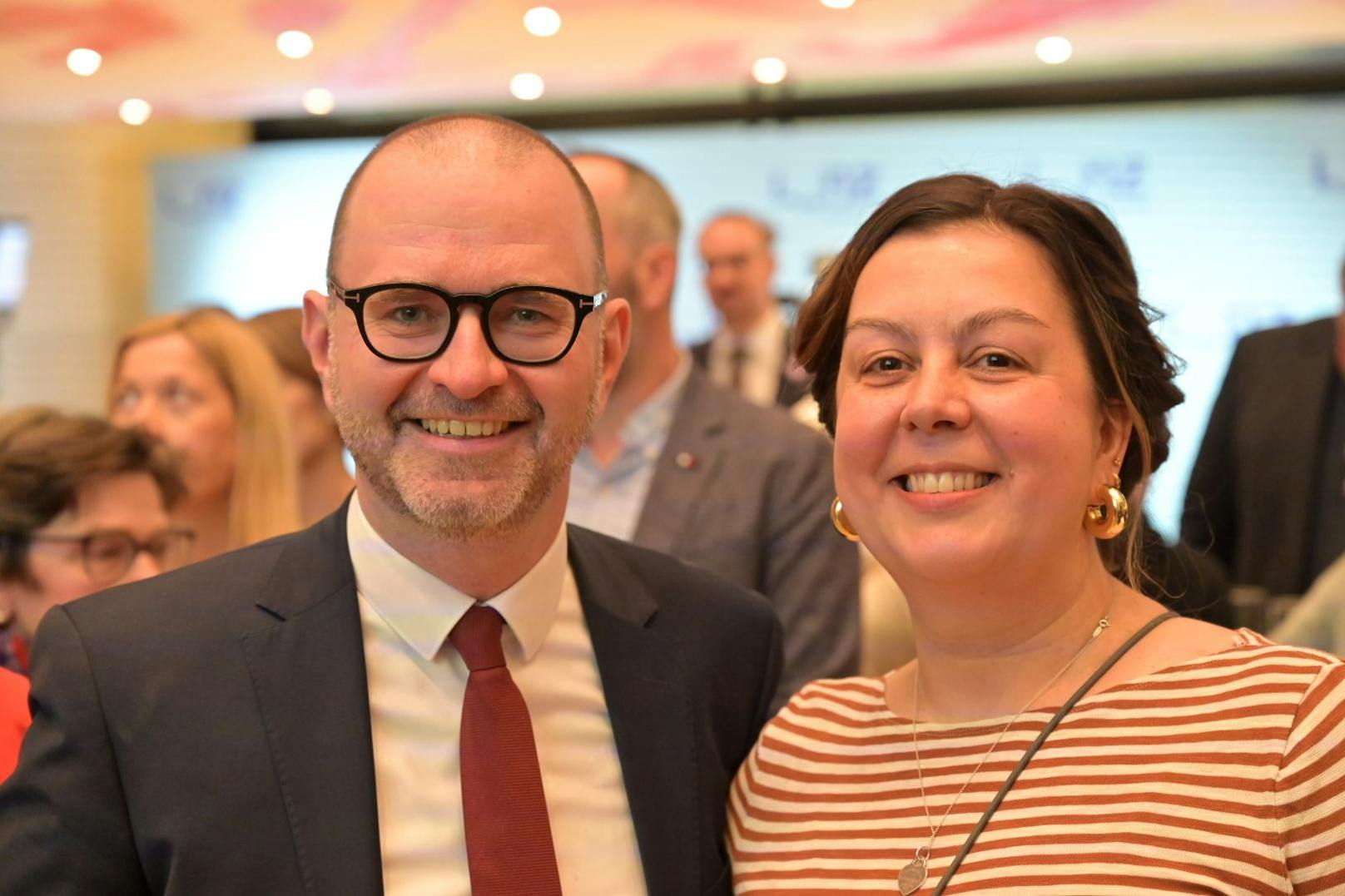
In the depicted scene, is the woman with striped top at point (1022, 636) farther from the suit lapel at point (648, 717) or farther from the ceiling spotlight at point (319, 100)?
the ceiling spotlight at point (319, 100)

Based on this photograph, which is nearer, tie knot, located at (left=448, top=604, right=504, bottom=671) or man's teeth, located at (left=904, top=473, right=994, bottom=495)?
man's teeth, located at (left=904, top=473, right=994, bottom=495)

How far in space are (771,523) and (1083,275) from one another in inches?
60.2

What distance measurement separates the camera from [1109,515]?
78.7 inches

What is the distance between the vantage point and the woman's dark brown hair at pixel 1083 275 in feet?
6.45

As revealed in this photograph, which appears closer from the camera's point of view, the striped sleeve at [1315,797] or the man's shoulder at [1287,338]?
the striped sleeve at [1315,797]

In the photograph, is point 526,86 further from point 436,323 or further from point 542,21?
point 436,323

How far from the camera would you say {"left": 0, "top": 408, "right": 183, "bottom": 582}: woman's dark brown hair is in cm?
288

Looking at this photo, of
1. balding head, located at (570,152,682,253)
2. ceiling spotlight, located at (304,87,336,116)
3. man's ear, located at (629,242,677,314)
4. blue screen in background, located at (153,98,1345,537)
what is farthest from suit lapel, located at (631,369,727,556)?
ceiling spotlight, located at (304,87,336,116)

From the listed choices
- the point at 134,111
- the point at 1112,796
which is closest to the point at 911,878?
the point at 1112,796

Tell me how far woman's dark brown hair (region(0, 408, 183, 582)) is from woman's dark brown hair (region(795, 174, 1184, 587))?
5.18ft

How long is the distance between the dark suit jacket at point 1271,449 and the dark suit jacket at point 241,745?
2551 mm

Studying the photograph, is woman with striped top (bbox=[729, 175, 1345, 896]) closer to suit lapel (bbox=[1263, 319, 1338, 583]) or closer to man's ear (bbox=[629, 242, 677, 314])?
man's ear (bbox=[629, 242, 677, 314])

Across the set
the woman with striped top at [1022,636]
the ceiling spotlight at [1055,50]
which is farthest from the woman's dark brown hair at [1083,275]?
the ceiling spotlight at [1055,50]

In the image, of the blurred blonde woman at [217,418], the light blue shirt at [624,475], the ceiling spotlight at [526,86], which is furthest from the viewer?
the ceiling spotlight at [526,86]
